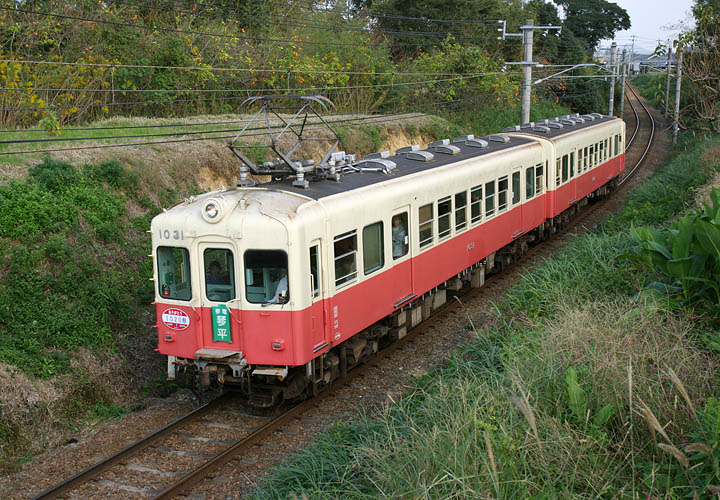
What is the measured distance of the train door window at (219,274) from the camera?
8695 mm

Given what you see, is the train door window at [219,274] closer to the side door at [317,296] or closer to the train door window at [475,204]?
the side door at [317,296]

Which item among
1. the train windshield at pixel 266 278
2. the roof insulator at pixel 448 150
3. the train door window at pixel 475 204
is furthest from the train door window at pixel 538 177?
the train windshield at pixel 266 278

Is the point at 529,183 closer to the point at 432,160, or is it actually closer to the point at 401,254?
the point at 432,160

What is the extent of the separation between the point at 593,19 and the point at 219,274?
2483 inches

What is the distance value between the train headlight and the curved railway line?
251cm

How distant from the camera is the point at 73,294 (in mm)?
10836

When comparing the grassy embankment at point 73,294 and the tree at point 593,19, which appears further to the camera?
the tree at point 593,19

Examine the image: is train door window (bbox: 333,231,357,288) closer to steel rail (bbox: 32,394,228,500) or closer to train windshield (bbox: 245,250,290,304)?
train windshield (bbox: 245,250,290,304)

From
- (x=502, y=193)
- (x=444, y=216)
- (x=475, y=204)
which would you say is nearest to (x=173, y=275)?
(x=444, y=216)

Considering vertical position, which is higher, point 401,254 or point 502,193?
point 502,193

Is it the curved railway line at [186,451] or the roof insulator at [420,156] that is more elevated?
the roof insulator at [420,156]

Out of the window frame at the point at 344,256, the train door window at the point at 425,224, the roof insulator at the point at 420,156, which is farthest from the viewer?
the roof insulator at the point at 420,156

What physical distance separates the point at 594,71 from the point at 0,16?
44.1m

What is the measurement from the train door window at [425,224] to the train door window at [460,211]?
115 centimetres
